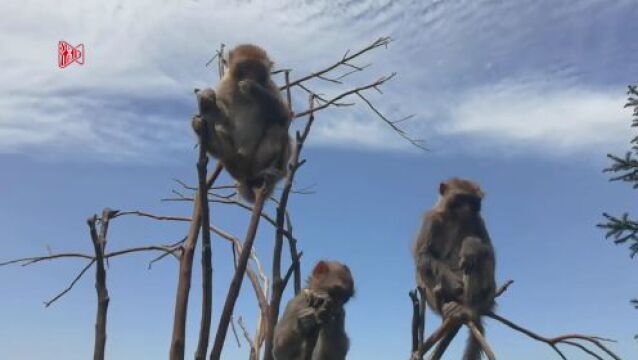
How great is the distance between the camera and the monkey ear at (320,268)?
20.5ft

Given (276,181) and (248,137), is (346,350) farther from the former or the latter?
(248,137)

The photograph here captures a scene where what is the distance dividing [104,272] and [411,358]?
2006 mm

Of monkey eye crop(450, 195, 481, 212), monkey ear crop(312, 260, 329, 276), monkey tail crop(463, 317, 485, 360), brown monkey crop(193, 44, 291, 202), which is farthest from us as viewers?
monkey eye crop(450, 195, 481, 212)

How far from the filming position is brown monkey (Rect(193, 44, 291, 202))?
6.98 meters

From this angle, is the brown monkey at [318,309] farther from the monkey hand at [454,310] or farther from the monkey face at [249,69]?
the monkey face at [249,69]

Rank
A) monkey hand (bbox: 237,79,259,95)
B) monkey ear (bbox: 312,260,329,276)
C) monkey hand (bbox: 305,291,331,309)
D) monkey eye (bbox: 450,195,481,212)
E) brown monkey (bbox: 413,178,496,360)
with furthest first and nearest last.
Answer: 1. monkey eye (bbox: 450,195,481,212)
2. brown monkey (bbox: 413,178,496,360)
3. monkey hand (bbox: 237,79,259,95)
4. monkey ear (bbox: 312,260,329,276)
5. monkey hand (bbox: 305,291,331,309)

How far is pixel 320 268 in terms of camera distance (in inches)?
248

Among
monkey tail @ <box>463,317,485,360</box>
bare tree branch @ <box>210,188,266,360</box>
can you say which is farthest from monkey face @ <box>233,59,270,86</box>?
bare tree branch @ <box>210,188,266,360</box>

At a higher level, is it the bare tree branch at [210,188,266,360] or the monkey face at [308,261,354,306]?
the monkey face at [308,261,354,306]

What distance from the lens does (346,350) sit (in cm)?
671

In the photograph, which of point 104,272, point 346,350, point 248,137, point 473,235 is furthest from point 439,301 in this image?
point 104,272

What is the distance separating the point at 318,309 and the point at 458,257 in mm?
3408

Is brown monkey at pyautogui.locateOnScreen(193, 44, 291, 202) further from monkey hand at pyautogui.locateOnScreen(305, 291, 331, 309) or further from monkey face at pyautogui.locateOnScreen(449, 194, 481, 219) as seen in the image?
monkey face at pyautogui.locateOnScreen(449, 194, 481, 219)

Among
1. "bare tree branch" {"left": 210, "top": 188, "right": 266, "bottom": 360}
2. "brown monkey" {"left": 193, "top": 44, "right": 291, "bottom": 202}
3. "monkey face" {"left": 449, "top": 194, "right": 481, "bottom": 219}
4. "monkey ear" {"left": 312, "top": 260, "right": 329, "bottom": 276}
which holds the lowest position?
Answer: "bare tree branch" {"left": 210, "top": 188, "right": 266, "bottom": 360}
